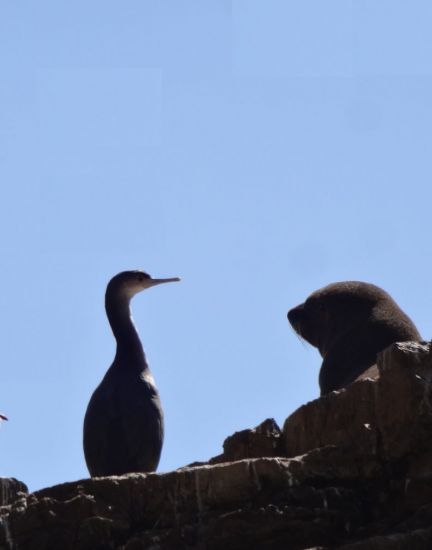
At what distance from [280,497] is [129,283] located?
682cm

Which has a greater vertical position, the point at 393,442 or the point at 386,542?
the point at 393,442

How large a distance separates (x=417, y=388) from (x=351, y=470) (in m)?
0.72

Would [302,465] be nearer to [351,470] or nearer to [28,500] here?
[351,470]

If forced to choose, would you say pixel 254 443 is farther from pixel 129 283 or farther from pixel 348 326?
pixel 348 326

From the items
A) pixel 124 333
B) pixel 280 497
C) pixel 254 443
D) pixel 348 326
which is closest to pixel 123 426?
pixel 124 333

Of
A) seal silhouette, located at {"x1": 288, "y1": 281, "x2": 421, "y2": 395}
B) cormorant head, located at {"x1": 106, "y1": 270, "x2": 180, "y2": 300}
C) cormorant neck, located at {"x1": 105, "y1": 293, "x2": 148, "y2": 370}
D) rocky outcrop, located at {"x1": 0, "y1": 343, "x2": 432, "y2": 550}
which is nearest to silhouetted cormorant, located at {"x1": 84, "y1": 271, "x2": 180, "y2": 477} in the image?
cormorant neck, located at {"x1": 105, "y1": 293, "x2": 148, "y2": 370}

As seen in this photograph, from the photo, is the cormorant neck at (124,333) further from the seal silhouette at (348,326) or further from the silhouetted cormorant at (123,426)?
the seal silhouette at (348,326)

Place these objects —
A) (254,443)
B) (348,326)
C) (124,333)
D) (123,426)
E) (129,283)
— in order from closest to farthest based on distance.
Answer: (254,443), (123,426), (124,333), (129,283), (348,326)

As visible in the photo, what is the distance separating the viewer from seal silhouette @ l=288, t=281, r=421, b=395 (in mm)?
16516

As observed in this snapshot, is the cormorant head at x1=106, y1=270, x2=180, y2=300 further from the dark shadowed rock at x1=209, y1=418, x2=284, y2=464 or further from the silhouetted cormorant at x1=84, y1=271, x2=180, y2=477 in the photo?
the dark shadowed rock at x1=209, y1=418, x2=284, y2=464

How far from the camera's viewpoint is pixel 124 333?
50.8 ft

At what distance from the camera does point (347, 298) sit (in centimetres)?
1762

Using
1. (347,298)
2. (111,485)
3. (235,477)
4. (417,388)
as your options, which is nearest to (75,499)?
(111,485)

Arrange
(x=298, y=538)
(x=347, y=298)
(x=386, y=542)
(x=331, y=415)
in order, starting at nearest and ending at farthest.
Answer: (x=386, y=542)
(x=298, y=538)
(x=331, y=415)
(x=347, y=298)
